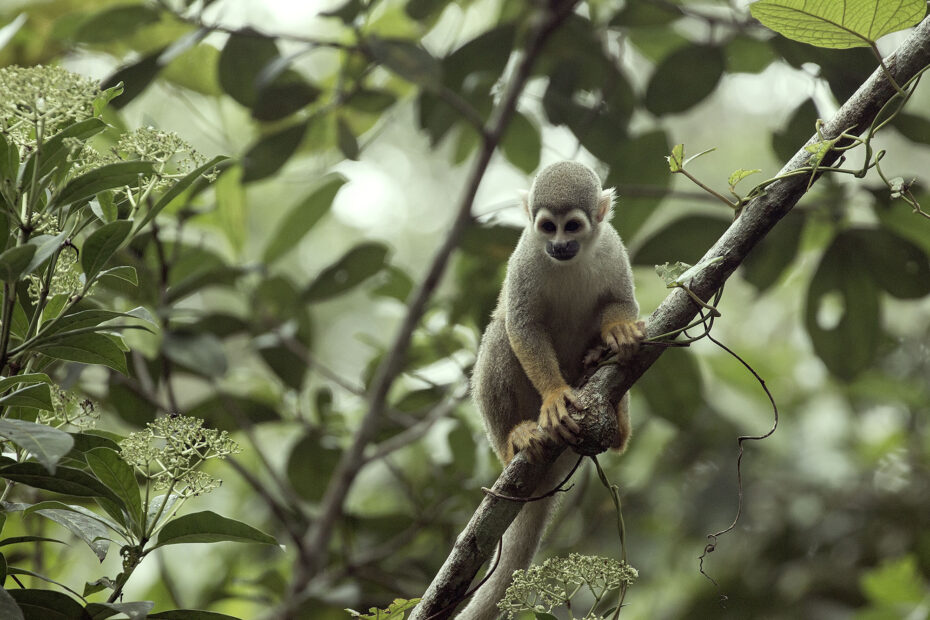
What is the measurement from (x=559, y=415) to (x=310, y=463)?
5.53ft

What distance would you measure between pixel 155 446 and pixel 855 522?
166 inches

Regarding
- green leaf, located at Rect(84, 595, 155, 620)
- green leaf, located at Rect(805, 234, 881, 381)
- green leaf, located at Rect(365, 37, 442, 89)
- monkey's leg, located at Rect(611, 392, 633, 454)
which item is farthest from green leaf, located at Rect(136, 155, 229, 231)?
green leaf, located at Rect(805, 234, 881, 381)

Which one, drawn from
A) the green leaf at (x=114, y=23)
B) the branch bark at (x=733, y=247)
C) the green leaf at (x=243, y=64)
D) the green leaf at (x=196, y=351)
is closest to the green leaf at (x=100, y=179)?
the branch bark at (x=733, y=247)

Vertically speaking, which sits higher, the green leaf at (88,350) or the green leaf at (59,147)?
the green leaf at (59,147)

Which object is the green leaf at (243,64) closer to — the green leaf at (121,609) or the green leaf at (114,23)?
the green leaf at (114,23)

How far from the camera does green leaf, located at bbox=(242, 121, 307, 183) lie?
332cm

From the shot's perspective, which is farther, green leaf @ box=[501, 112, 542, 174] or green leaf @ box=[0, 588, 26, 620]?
green leaf @ box=[501, 112, 542, 174]

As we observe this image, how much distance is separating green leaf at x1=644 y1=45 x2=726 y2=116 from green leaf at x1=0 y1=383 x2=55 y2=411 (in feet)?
8.68

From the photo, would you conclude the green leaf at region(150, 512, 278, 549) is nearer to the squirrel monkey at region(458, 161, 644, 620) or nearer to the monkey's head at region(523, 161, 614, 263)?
the squirrel monkey at region(458, 161, 644, 620)

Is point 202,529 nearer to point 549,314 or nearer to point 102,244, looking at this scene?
point 102,244

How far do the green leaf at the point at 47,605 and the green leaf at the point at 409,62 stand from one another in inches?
83.9

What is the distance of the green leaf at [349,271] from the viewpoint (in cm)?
341

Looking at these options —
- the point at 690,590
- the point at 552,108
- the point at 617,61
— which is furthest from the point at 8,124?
the point at 690,590

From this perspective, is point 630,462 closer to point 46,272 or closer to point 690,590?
point 690,590
